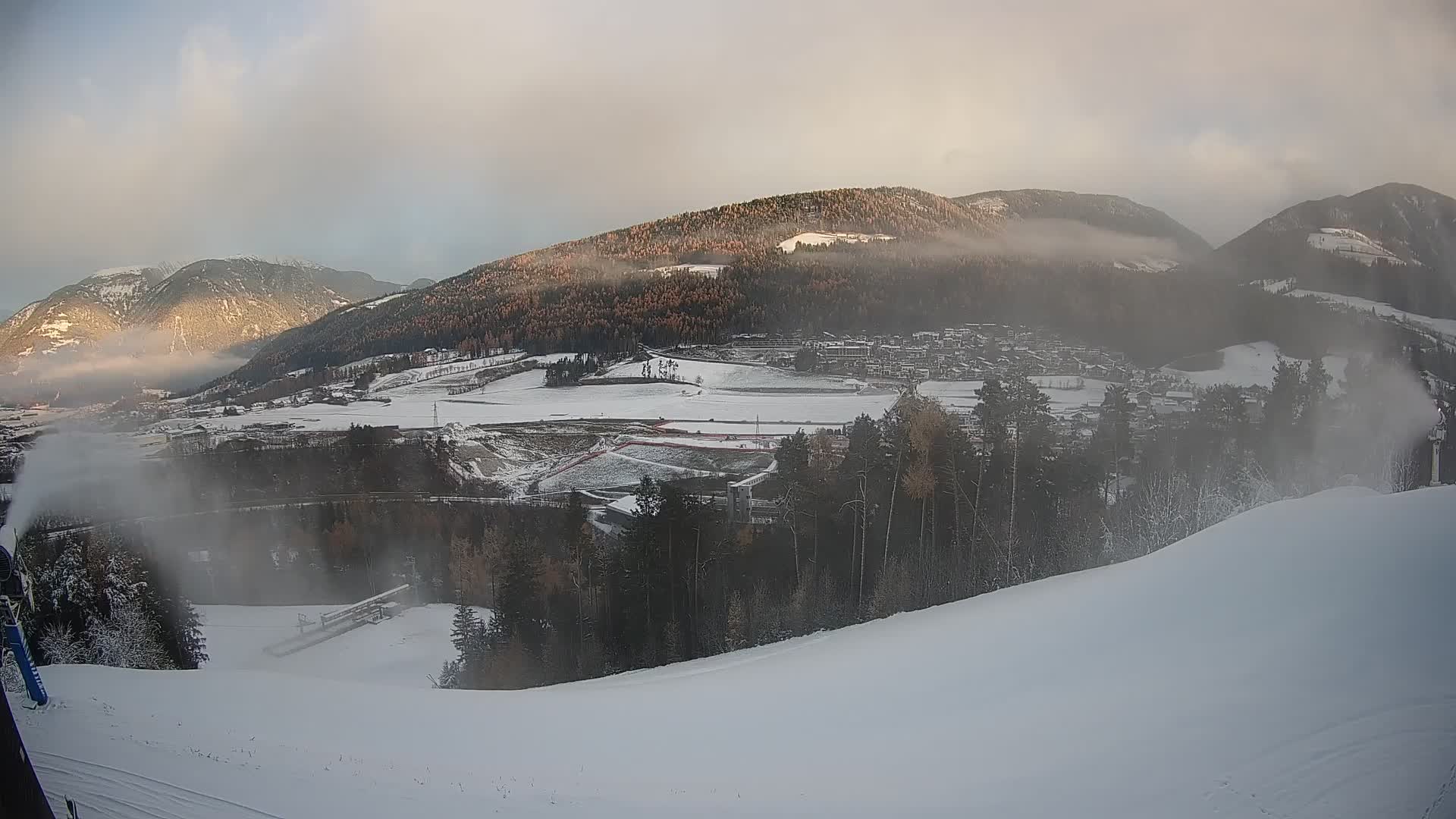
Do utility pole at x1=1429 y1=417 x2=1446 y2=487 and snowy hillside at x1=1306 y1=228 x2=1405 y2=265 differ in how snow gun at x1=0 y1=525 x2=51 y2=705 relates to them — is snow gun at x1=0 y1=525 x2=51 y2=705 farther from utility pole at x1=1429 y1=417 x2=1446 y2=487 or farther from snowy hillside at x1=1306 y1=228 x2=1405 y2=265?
snowy hillside at x1=1306 y1=228 x2=1405 y2=265

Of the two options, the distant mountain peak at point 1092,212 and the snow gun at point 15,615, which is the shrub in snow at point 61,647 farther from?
the distant mountain peak at point 1092,212

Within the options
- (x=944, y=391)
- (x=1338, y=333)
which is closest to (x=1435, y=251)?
(x=1338, y=333)

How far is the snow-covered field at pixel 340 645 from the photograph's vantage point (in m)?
14.0

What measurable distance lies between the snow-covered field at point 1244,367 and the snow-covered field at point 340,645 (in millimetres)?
22464

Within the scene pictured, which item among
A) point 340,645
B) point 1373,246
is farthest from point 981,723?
point 1373,246

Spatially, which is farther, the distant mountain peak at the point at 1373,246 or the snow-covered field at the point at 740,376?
the snow-covered field at the point at 740,376

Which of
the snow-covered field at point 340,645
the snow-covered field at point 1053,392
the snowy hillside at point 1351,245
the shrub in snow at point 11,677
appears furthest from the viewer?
the snow-covered field at point 1053,392

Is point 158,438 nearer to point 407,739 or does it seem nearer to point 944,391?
point 407,739

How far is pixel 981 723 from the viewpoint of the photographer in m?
6.26

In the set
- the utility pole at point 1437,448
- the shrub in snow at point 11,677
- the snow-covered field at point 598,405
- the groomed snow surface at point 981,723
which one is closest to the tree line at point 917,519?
the utility pole at point 1437,448

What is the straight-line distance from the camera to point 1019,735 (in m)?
5.79

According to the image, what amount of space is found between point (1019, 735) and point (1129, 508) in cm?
1275

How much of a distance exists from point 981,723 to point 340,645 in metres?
14.7

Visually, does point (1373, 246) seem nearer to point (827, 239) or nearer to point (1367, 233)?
point (1367, 233)
